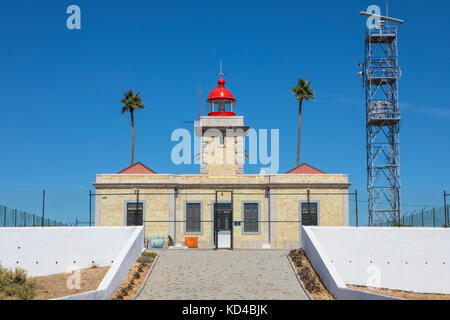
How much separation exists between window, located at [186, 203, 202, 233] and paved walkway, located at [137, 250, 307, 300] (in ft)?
22.2

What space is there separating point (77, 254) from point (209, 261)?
5.47m

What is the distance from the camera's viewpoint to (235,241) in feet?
108

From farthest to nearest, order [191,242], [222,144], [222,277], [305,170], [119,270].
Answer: [222,144] < [305,170] < [191,242] < [222,277] < [119,270]

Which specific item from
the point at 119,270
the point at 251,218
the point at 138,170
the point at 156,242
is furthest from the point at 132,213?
the point at 119,270

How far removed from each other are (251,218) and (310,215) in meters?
3.43

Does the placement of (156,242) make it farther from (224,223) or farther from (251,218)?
(251,218)

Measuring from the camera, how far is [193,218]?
3306 cm

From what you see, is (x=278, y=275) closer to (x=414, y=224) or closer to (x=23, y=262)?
(x=23, y=262)

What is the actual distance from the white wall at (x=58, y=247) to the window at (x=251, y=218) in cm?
1015

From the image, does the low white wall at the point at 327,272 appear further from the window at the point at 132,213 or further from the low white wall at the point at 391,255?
the window at the point at 132,213

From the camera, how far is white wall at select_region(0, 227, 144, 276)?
22094mm

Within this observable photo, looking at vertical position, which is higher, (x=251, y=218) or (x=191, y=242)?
(x=251, y=218)

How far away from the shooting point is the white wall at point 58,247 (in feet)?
72.5
